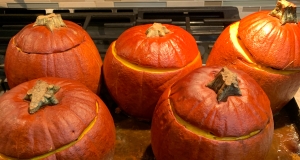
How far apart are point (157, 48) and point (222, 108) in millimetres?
296

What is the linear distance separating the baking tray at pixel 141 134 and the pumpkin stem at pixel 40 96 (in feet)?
0.94

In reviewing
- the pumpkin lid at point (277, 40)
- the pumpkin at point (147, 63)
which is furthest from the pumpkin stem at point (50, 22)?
the pumpkin lid at point (277, 40)

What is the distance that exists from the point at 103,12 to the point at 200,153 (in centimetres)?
101

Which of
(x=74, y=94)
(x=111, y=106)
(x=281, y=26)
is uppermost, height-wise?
(x=281, y=26)

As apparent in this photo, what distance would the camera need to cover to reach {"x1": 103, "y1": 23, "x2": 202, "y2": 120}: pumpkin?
3.01ft

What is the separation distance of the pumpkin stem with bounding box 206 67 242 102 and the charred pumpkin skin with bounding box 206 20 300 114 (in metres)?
0.20

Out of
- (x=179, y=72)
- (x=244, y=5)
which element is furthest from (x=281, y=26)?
(x=244, y=5)

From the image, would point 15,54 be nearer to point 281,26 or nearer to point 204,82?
point 204,82

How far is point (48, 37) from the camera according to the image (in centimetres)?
92

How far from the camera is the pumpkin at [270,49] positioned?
35.3 inches

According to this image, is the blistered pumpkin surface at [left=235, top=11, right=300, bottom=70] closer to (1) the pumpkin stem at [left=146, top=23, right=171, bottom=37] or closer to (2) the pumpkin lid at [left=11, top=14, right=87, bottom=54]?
(1) the pumpkin stem at [left=146, top=23, right=171, bottom=37]

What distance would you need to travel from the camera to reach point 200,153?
0.74 metres

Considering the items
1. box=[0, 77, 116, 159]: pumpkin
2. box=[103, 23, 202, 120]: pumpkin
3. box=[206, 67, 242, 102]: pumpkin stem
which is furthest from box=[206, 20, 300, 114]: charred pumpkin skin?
box=[0, 77, 116, 159]: pumpkin

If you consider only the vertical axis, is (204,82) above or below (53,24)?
below
